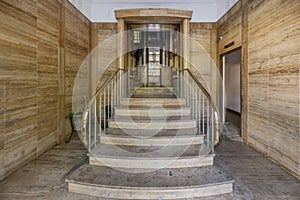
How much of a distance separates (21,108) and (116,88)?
1.94m

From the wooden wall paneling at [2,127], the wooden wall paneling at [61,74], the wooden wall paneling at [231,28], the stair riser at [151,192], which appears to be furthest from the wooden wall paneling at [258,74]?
the wooden wall paneling at [2,127]

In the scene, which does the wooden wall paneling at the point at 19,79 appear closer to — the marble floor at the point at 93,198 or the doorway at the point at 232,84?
the marble floor at the point at 93,198

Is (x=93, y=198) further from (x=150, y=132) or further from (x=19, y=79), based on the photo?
(x=19, y=79)

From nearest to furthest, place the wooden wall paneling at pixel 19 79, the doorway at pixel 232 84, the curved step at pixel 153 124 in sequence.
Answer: the wooden wall paneling at pixel 19 79, the curved step at pixel 153 124, the doorway at pixel 232 84

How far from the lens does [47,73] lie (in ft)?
15.0

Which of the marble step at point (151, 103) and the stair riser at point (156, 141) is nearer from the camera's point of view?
the stair riser at point (156, 141)

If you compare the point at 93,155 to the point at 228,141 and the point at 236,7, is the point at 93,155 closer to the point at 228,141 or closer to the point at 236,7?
the point at 228,141

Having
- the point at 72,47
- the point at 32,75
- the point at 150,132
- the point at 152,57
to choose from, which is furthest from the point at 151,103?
the point at 152,57

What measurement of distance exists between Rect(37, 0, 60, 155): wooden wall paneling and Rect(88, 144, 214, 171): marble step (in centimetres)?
146

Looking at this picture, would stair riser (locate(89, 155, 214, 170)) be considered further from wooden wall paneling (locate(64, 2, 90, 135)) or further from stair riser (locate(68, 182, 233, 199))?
wooden wall paneling (locate(64, 2, 90, 135))

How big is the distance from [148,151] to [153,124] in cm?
73

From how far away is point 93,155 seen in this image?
134 inches

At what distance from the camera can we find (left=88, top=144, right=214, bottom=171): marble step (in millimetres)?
3301

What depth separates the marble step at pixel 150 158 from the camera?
3.30 m
